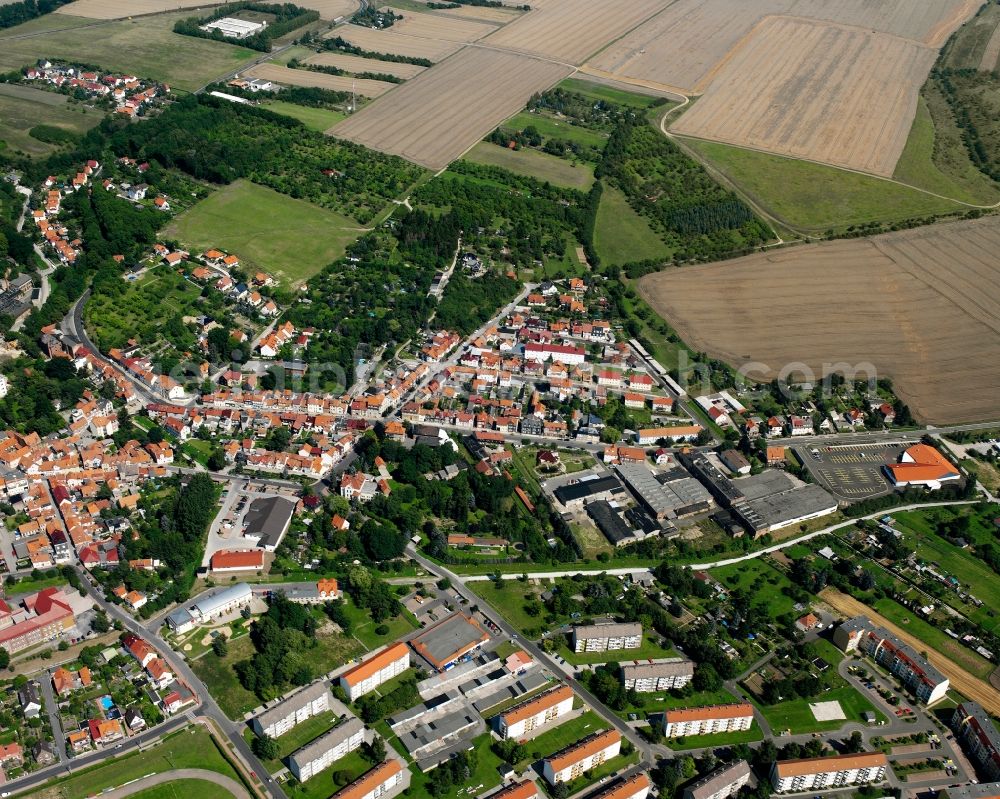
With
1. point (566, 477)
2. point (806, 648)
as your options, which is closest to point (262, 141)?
point (566, 477)

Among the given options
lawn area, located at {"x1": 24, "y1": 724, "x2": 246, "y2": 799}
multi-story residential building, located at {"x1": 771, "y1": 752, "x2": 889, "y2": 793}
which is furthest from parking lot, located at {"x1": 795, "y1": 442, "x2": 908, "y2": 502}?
lawn area, located at {"x1": 24, "y1": 724, "x2": 246, "y2": 799}

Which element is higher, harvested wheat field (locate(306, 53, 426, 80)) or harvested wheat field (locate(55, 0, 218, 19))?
harvested wheat field (locate(55, 0, 218, 19))

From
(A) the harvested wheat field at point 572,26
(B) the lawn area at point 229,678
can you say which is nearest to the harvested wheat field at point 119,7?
(A) the harvested wheat field at point 572,26

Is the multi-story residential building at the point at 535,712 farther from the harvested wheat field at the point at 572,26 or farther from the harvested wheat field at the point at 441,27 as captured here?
the harvested wheat field at the point at 441,27

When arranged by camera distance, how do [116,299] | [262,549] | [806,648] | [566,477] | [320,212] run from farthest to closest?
[320,212]
[116,299]
[566,477]
[262,549]
[806,648]

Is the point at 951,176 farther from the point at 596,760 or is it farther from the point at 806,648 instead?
the point at 596,760

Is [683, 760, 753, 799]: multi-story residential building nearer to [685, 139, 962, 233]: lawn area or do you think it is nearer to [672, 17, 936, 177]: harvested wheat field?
[685, 139, 962, 233]: lawn area
